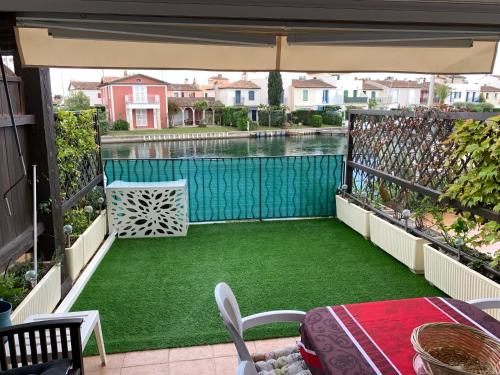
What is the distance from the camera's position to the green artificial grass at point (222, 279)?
9.87 feet

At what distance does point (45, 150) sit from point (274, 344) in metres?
2.55

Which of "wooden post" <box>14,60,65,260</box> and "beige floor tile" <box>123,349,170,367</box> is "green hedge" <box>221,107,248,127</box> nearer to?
"wooden post" <box>14,60,65,260</box>

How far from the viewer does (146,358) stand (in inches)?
105

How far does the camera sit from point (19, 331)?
191 centimetres

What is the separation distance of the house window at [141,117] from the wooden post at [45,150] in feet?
43.2

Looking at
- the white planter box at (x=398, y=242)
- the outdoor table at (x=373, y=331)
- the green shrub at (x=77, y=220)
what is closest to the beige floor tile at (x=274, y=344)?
the outdoor table at (x=373, y=331)

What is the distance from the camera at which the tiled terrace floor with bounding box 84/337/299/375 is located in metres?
2.53

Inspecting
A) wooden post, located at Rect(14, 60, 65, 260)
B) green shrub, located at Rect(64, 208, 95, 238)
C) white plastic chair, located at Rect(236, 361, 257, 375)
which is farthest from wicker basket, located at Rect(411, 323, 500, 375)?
green shrub, located at Rect(64, 208, 95, 238)

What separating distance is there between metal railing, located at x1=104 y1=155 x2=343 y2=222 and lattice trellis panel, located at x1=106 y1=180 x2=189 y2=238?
Answer: 79 cm

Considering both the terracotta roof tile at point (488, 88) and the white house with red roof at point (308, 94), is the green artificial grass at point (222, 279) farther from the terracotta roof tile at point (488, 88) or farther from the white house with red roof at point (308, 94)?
the white house with red roof at point (308, 94)

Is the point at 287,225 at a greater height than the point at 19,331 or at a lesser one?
→ lesser

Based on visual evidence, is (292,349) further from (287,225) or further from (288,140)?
(288,140)

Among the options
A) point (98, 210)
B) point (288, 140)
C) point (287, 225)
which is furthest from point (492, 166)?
point (288, 140)

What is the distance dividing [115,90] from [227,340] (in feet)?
57.8
